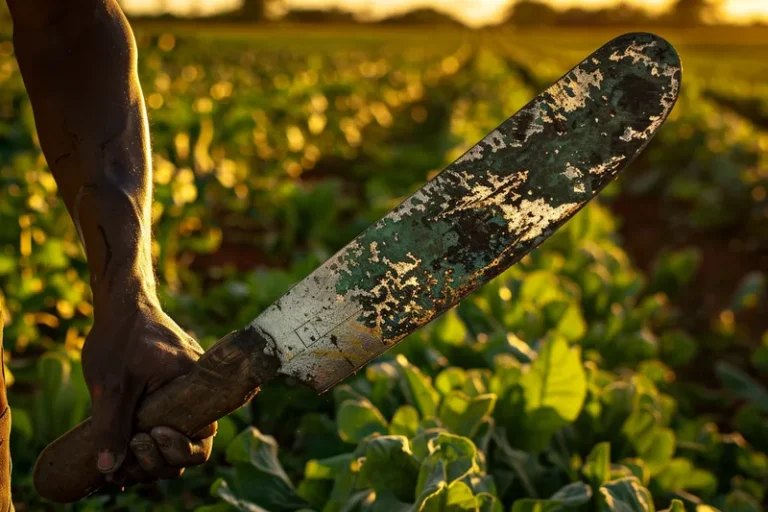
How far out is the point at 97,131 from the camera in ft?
4.99

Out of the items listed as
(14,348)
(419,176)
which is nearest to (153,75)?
(419,176)

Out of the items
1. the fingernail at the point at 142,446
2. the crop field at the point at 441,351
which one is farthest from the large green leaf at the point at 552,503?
the fingernail at the point at 142,446

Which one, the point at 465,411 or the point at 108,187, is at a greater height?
the point at 108,187

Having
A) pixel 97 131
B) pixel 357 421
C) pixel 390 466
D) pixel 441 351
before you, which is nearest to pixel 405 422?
pixel 357 421

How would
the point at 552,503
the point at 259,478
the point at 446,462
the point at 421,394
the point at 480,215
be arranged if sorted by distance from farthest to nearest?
the point at 421,394 < the point at 259,478 < the point at 552,503 < the point at 446,462 < the point at 480,215

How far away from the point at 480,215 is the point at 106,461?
667 millimetres

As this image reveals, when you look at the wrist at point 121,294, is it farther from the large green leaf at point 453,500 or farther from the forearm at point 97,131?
the large green leaf at point 453,500

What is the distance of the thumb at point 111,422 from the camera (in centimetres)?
138

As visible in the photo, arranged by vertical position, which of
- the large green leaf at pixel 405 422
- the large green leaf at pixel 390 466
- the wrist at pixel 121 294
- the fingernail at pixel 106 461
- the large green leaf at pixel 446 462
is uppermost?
the wrist at pixel 121 294

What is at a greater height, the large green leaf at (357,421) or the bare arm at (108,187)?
the bare arm at (108,187)

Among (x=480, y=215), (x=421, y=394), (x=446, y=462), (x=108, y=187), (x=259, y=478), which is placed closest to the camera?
(x=480, y=215)

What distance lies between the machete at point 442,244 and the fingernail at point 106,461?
0.03 meters

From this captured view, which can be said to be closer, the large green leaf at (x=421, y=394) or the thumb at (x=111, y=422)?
the thumb at (x=111, y=422)

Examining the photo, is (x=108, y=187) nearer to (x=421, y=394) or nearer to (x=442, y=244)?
(x=442, y=244)
